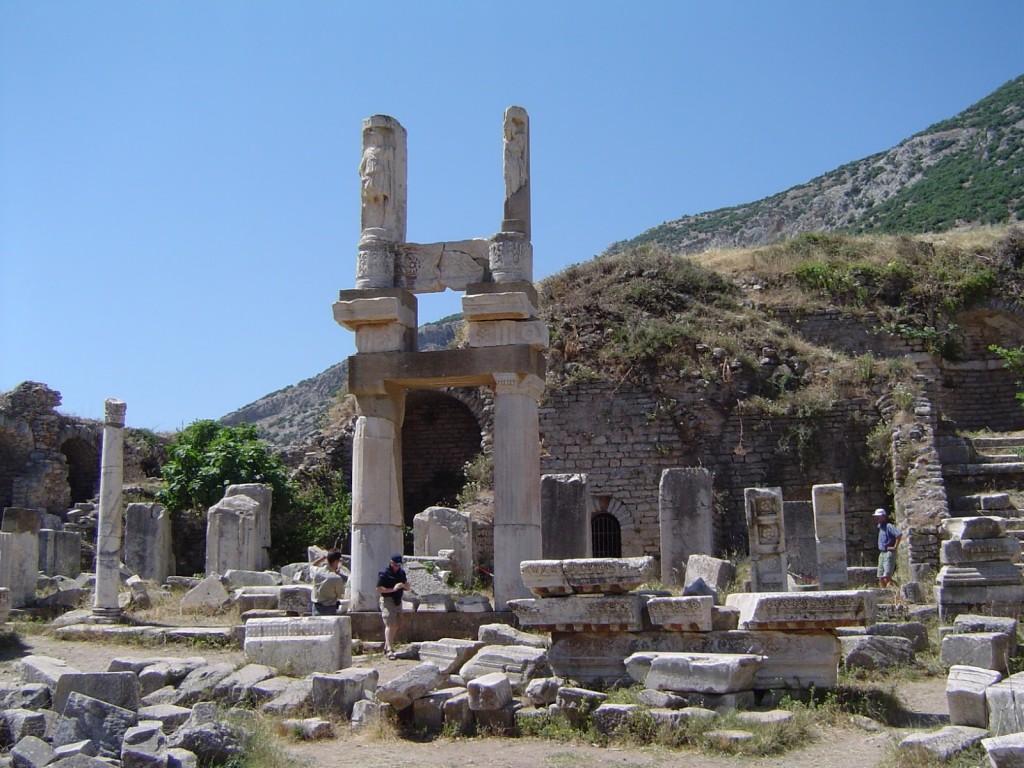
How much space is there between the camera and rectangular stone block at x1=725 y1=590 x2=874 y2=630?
8616mm

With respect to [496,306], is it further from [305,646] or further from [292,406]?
[292,406]

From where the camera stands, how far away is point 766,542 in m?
14.6

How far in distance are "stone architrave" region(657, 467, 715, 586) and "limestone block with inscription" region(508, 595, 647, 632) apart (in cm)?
840

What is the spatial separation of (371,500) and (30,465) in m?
16.6

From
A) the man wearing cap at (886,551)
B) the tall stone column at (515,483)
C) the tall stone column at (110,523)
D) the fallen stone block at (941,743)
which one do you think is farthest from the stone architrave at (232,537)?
the fallen stone block at (941,743)

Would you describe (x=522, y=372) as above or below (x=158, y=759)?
above

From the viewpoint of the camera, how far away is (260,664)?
10328mm

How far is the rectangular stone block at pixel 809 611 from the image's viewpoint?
8.62m

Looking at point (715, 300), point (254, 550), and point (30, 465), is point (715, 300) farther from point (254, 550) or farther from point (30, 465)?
point (30, 465)

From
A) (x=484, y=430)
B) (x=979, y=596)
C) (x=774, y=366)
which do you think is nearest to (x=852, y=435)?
(x=774, y=366)

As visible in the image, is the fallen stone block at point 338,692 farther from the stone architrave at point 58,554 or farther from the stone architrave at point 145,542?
the stone architrave at point 58,554

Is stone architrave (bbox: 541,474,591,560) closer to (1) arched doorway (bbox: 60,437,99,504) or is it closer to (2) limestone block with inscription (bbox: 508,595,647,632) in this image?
(2) limestone block with inscription (bbox: 508,595,647,632)

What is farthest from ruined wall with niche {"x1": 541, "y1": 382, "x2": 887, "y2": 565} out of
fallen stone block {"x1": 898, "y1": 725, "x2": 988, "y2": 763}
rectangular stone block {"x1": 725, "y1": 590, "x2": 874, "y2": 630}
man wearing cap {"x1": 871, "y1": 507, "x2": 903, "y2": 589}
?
fallen stone block {"x1": 898, "y1": 725, "x2": 988, "y2": 763}

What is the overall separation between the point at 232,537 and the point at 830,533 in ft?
33.0
